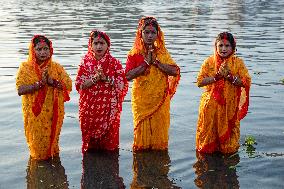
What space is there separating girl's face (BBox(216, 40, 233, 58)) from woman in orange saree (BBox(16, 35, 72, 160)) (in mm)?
2222

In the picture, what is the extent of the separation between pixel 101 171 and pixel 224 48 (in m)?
2.50

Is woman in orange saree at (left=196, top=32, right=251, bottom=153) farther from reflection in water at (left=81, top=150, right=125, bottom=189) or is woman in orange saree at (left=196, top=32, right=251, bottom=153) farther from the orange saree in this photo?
reflection in water at (left=81, top=150, right=125, bottom=189)

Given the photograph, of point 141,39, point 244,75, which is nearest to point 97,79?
point 141,39

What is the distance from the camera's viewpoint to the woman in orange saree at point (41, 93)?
19.9ft

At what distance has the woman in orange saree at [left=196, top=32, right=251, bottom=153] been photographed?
6145 millimetres

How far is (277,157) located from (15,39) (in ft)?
53.4

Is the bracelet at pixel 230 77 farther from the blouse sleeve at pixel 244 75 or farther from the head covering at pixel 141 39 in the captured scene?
the head covering at pixel 141 39

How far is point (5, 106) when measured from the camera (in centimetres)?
977

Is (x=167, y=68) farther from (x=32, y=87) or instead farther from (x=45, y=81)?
(x=32, y=87)

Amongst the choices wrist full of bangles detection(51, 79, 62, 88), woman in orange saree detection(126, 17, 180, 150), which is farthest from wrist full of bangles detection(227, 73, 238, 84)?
wrist full of bangles detection(51, 79, 62, 88)

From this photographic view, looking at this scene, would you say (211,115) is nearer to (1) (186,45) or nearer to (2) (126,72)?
(2) (126,72)

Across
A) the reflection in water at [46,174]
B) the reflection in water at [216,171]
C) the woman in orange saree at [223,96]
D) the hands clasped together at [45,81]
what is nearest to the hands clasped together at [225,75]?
the woman in orange saree at [223,96]

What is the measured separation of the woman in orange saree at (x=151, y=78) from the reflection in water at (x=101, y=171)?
1.91 ft

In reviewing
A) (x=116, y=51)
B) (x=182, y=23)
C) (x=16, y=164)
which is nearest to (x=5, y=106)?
(x=16, y=164)
